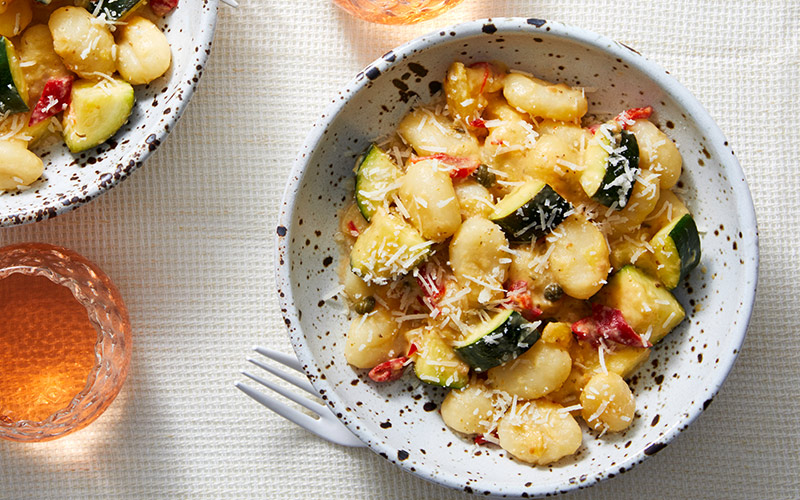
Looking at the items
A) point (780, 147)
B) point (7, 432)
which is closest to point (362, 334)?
point (7, 432)

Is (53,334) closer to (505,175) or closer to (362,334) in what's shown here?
(362,334)

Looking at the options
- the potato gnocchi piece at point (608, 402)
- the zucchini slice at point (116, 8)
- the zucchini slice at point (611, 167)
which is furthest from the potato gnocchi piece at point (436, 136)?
the zucchini slice at point (116, 8)

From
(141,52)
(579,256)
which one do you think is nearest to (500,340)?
(579,256)

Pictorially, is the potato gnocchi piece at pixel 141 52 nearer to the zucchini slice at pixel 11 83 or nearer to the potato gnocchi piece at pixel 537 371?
the zucchini slice at pixel 11 83

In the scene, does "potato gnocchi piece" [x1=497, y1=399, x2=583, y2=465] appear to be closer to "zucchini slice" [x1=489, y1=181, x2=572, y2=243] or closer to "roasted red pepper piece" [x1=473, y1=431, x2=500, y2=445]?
"roasted red pepper piece" [x1=473, y1=431, x2=500, y2=445]

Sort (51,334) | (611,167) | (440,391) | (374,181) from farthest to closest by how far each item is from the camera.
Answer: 1. (51,334)
2. (440,391)
3. (374,181)
4. (611,167)

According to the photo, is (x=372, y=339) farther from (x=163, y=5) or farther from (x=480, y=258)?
(x=163, y=5)
